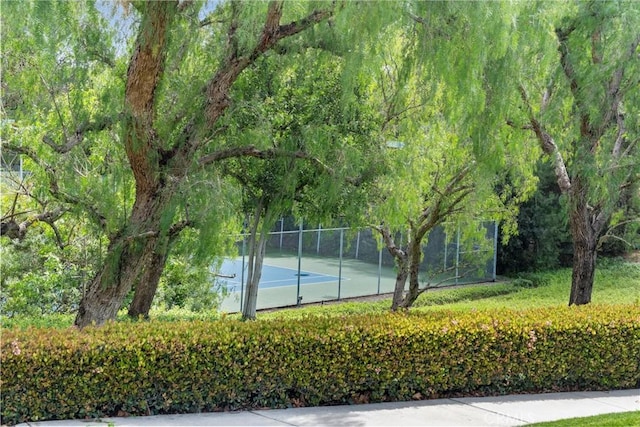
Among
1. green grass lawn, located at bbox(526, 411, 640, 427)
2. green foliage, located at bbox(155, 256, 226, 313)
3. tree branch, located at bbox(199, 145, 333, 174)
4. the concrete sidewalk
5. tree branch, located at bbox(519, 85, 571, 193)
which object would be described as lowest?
the concrete sidewalk

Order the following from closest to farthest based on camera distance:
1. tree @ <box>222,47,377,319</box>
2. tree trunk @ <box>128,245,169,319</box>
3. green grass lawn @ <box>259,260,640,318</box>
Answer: tree @ <box>222,47,377,319</box> → tree trunk @ <box>128,245,169,319</box> → green grass lawn @ <box>259,260,640,318</box>

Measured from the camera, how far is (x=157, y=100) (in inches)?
356

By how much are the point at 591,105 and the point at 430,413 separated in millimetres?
5505

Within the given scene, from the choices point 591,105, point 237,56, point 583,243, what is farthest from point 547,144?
point 237,56

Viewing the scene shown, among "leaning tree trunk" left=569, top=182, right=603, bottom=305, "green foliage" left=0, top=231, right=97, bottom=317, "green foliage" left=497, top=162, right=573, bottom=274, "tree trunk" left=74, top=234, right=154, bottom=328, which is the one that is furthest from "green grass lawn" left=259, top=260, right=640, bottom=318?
"tree trunk" left=74, top=234, right=154, bottom=328

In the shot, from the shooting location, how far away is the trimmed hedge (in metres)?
7.11

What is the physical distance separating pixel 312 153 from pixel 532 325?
3253 millimetres

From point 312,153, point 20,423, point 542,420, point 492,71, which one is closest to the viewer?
point 20,423

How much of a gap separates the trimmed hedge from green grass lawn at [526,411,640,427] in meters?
1.16

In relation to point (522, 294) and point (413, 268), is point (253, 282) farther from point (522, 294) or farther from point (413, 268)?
point (522, 294)

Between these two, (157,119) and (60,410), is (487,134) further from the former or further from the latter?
(60,410)

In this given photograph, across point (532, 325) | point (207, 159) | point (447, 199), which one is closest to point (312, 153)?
point (207, 159)

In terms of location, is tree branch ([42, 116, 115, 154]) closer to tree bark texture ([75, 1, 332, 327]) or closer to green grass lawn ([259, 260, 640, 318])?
tree bark texture ([75, 1, 332, 327])

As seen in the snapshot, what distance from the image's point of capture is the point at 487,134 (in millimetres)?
9391
